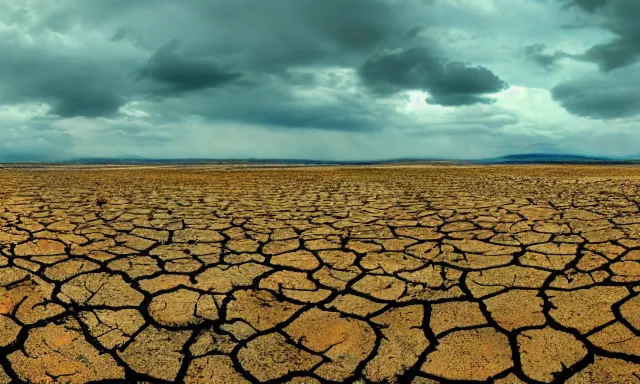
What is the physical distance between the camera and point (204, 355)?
2.16 m

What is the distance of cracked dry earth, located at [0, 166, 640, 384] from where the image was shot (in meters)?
2.06

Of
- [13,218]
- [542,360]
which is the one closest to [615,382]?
[542,360]

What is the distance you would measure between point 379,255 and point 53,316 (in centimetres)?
238

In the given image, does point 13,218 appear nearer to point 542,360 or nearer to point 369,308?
point 369,308

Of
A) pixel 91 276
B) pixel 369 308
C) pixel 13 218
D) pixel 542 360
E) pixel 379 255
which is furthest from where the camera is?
pixel 13 218

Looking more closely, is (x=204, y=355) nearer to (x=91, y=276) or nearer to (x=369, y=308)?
(x=369, y=308)

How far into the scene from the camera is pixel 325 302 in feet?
9.02

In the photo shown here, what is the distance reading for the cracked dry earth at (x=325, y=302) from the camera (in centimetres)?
206

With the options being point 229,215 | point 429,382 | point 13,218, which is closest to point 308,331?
point 429,382

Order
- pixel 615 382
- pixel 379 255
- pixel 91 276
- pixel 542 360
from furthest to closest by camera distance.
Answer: pixel 379 255 → pixel 91 276 → pixel 542 360 → pixel 615 382

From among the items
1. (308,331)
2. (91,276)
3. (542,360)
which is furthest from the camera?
(91,276)

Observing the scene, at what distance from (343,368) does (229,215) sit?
13.2 feet

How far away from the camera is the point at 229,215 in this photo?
582 centimetres

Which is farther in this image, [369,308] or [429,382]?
[369,308]
